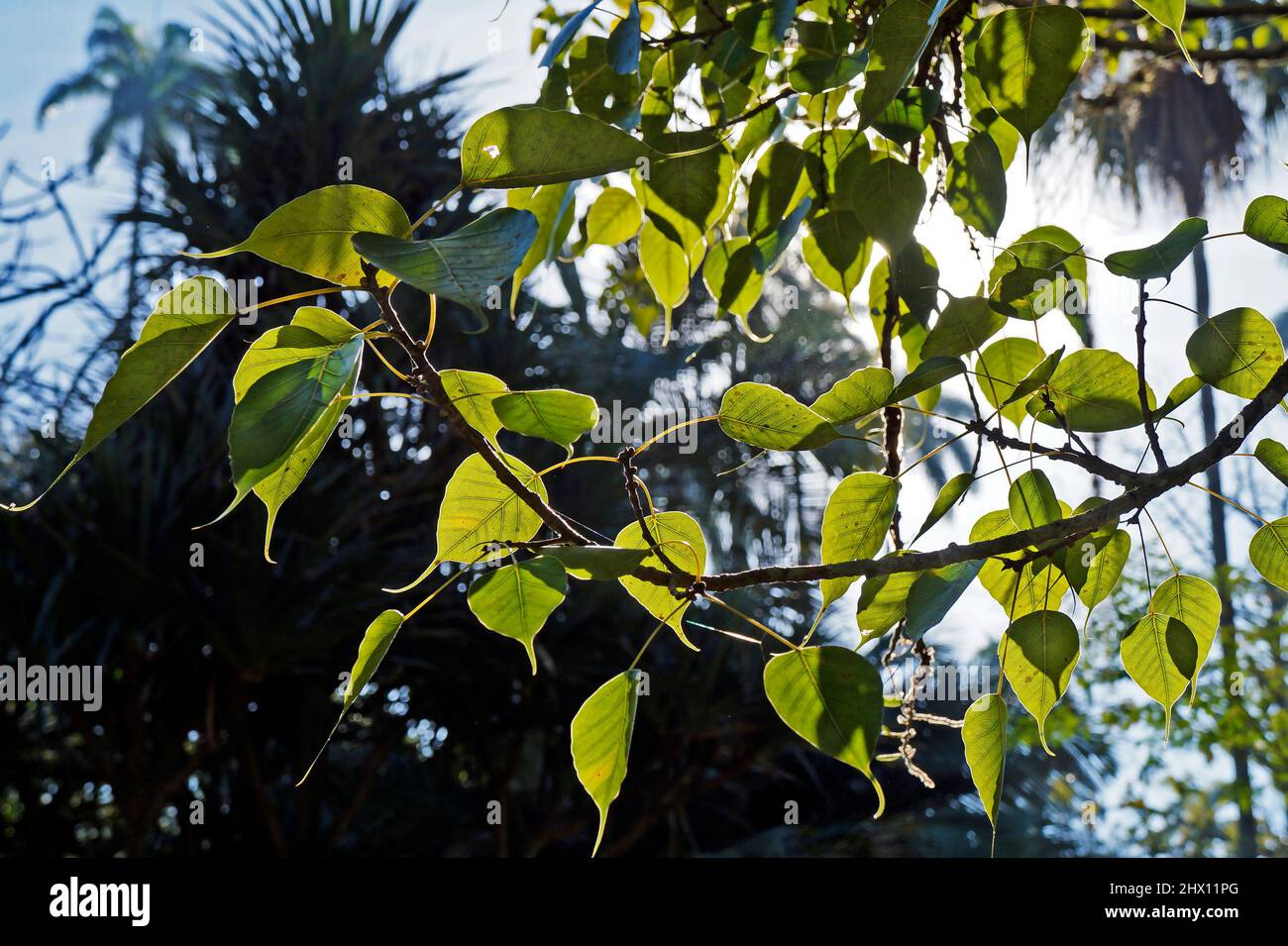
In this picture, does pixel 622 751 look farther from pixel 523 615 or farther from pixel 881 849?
pixel 881 849

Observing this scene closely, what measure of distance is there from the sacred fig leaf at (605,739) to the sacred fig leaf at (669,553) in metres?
0.03

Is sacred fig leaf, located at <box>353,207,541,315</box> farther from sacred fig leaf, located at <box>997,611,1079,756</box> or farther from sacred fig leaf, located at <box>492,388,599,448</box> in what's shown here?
sacred fig leaf, located at <box>997,611,1079,756</box>

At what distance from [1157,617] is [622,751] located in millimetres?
215

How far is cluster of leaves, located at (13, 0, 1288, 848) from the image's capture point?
231 mm

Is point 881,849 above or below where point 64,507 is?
below

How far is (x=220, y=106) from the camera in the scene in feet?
9.12

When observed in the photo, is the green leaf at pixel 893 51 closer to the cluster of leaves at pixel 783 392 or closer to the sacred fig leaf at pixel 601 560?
the cluster of leaves at pixel 783 392

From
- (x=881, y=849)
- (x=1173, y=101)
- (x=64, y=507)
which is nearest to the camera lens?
(x=64, y=507)

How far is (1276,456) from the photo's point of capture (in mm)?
335

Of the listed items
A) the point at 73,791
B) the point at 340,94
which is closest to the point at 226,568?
the point at 73,791

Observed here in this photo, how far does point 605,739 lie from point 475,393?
0.11 m

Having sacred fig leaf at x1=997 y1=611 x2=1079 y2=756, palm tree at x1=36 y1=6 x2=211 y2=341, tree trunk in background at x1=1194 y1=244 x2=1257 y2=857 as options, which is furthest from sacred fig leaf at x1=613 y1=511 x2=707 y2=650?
palm tree at x1=36 y1=6 x2=211 y2=341

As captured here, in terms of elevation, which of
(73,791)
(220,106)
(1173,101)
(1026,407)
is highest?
(1173,101)
